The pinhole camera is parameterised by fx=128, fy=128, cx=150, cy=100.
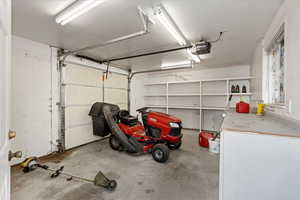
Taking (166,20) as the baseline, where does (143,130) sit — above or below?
below

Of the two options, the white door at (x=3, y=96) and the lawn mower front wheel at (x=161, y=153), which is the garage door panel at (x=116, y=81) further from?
the white door at (x=3, y=96)

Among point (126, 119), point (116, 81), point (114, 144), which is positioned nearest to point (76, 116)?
point (114, 144)

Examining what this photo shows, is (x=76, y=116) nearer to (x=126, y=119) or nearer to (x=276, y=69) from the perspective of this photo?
(x=126, y=119)

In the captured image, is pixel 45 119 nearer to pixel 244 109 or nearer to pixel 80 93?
pixel 80 93

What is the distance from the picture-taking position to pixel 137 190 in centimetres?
174

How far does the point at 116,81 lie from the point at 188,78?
2.88 m

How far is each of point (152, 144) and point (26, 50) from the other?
10.3 feet

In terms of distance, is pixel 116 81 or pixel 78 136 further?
pixel 116 81

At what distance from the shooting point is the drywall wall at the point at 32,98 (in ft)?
7.79

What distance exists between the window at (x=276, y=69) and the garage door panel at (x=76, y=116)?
3963 mm

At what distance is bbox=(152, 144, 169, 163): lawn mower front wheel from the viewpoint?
247 centimetres

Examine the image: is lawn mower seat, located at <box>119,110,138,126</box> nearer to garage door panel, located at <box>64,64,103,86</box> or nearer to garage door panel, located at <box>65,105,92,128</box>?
garage door panel, located at <box>65,105,92,128</box>

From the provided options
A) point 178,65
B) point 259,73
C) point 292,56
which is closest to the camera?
point 292,56

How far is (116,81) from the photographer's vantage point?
446 centimetres
